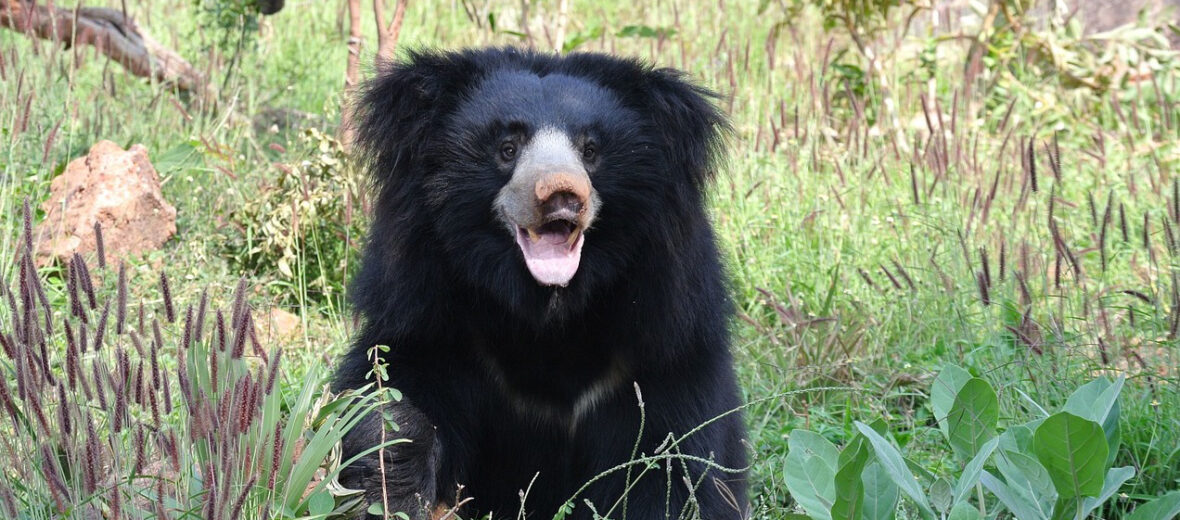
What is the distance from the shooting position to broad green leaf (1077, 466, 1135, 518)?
2.49 meters

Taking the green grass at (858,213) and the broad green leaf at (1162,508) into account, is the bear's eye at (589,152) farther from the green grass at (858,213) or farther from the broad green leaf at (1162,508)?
the broad green leaf at (1162,508)

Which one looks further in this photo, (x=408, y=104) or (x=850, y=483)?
(x=408, y=104)

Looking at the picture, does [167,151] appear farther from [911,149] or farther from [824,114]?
[911,149]

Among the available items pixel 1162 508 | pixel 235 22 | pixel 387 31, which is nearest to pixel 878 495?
pixel 1162 508

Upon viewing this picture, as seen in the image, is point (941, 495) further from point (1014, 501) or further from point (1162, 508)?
point (1162, 508)

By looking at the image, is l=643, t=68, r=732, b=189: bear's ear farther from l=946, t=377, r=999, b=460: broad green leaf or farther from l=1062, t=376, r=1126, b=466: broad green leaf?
l=1062, t=376, r=1126, b=466: broad green leaf

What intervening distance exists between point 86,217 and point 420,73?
6.77ft

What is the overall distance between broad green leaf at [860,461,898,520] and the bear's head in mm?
810

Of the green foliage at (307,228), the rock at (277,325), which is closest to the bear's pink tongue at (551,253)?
the rock at (277,325)

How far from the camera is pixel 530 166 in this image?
9.96ft

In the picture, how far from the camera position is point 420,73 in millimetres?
3229

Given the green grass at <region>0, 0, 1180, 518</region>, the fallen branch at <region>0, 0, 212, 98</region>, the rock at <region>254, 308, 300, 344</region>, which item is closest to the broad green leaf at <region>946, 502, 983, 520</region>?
the green grass at <region>0, 0, 1180, 518</region>

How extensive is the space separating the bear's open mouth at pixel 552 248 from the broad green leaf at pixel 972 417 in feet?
2.81

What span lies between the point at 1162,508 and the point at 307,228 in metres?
3.14
